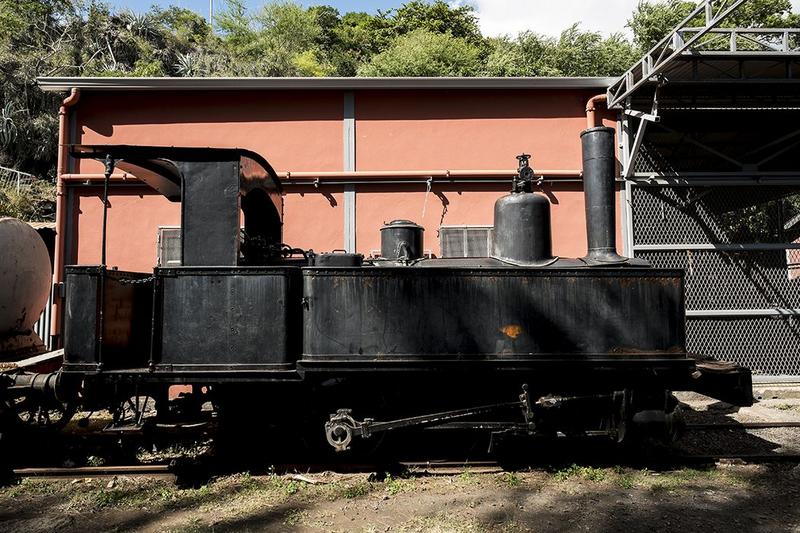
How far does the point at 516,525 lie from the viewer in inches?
135

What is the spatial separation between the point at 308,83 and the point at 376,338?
5.25 meters

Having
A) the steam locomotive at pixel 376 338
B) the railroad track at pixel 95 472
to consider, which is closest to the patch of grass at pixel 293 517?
the steam locomotive at pixel 376 338

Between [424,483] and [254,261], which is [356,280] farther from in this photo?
[424,483]

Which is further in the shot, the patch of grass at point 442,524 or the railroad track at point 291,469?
the railroad track at point 291,469

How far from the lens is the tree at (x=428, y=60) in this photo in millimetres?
23844

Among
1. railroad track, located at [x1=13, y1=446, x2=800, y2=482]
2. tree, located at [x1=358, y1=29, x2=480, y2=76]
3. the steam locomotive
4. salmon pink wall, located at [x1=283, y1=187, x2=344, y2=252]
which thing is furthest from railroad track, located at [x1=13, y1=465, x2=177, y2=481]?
tree, located at [x1=358, y1=29, x2=480, y2=76]

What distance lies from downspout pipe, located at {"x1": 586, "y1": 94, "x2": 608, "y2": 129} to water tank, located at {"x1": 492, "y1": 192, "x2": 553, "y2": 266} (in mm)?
4127

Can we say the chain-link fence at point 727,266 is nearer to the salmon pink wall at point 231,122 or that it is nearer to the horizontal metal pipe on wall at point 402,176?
the horizontal metal pipe on wall at point 402,176

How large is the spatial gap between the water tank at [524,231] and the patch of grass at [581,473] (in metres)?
1.89

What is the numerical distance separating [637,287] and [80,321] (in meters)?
4.69

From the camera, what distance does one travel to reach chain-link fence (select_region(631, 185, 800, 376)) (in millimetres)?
7672

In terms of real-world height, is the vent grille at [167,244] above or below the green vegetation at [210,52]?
below

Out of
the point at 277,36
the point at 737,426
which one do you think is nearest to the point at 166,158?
the point at 737,426

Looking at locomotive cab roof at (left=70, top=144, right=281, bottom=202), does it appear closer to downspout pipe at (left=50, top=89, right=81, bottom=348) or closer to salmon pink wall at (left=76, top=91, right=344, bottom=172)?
salmon pink wall at (left=76, top=91, right=344, bottom=172)
